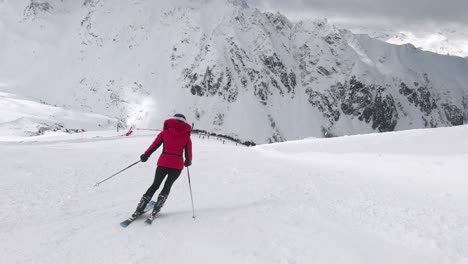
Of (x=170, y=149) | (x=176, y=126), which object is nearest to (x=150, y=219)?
(x=170, y=149)

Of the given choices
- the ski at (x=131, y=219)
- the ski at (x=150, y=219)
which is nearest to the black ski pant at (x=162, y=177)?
the ski at (x=131, y=219)

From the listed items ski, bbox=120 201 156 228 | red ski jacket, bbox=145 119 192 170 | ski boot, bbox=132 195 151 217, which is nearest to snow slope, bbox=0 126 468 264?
ski, bbox=120 201 156 228

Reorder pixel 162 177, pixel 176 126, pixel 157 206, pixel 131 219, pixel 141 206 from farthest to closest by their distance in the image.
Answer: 1. pixel 162 177
2. pixel 176 126
3. pixel 157 206
4. pixel 141 206
5. pixel 131 219

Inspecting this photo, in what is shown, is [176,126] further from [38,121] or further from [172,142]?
[38,121]

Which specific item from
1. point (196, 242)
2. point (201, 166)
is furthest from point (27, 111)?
point (196, 242)

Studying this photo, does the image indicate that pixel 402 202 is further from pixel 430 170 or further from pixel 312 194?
pixel 430 170

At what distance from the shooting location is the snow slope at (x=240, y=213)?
8391 mm

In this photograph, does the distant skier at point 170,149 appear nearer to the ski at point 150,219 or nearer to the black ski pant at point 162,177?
the black ski pant at point 162,177

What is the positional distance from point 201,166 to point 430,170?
9517 millimetres

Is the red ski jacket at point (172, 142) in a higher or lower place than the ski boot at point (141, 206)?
higher

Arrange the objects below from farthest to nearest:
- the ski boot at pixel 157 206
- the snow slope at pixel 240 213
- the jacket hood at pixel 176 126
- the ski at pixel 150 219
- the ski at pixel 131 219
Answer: the jacket hood at pixel 176 126, the ski boot at pixel 157 206, the ski at pixel 150 219, the ski at pixel 131 219, the snow slope at pixel 240 213

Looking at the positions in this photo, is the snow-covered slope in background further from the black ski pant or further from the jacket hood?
the jacket hood

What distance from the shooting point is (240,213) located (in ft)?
36.2

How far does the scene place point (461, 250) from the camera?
9859mm
